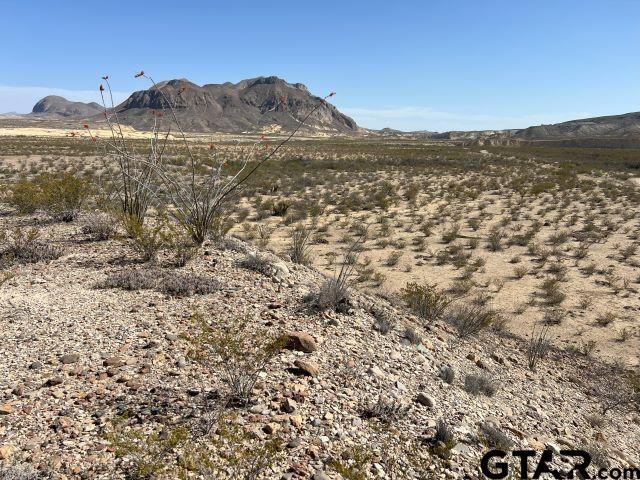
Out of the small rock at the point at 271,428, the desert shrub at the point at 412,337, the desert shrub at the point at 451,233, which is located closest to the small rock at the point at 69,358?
the small rock at the point at 271,428

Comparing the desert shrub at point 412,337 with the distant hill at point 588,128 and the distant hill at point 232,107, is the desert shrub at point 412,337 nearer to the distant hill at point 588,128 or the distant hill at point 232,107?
the distant hill at point 588,128

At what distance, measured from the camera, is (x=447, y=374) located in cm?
481

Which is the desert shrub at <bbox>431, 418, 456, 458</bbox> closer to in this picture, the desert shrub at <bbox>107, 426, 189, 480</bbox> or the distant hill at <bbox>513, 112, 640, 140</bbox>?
the desert shrub at <bbox>107, 426, 189, 480</bbox>

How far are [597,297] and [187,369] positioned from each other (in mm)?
8628

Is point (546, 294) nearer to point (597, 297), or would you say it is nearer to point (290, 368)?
point (597, 297)

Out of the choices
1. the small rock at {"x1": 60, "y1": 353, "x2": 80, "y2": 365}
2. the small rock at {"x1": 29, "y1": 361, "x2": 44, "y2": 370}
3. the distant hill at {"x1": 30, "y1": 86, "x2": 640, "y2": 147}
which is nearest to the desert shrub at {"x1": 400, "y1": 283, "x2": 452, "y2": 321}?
the small rock at {"x1": 60, "y1": 353, "x2": 80, "y2": 365}

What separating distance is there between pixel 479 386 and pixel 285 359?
219 cm

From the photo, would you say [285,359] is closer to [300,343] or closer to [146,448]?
[300,343]

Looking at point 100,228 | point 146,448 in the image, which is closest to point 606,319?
point 146,448

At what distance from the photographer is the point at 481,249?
1245 cm

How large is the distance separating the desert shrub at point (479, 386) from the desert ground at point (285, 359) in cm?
3

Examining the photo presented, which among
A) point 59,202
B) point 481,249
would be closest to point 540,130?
point 481,249

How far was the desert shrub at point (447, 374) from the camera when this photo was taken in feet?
15.6

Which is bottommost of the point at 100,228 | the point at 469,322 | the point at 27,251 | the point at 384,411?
the point at 469,322
